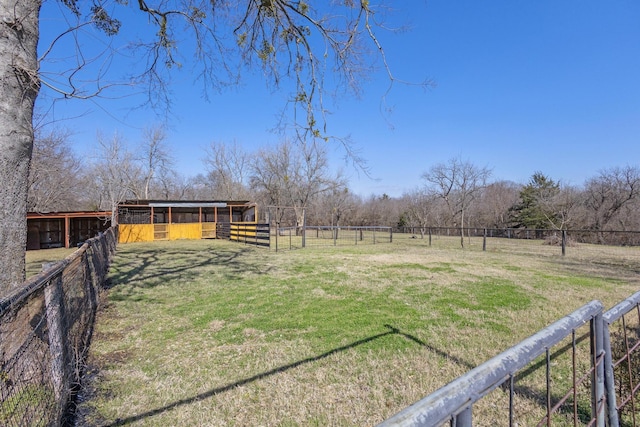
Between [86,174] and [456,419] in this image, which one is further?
[86,174]

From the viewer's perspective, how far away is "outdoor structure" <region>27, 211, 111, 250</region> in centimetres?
1770

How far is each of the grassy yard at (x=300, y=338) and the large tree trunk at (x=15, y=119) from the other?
1396 mm

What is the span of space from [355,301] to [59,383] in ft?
13.3

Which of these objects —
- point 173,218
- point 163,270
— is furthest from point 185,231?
point 163,270

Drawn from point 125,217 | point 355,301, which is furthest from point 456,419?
point 125,217

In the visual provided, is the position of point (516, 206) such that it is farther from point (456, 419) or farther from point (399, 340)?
point (456, 419)

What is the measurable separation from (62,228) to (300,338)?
73.7 feet

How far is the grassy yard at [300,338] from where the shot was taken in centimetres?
254

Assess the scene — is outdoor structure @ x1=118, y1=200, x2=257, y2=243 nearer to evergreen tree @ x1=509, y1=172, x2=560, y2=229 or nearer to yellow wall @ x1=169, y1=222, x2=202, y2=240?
yellow wall @ x1=169, y1=222, x2=202, y2=240

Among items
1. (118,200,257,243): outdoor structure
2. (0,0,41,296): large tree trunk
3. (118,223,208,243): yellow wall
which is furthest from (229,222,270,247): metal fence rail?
(0,0,41,296): large tree trunk

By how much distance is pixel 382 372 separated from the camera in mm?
3012

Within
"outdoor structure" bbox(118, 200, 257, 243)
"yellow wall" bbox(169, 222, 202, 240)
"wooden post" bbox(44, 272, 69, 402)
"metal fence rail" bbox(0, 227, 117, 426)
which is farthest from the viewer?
"yellow wall" bbox(169, 222, 202, 240)

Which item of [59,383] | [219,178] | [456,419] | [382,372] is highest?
[219,178]

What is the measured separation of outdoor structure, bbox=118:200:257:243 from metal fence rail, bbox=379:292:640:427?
20.7m
